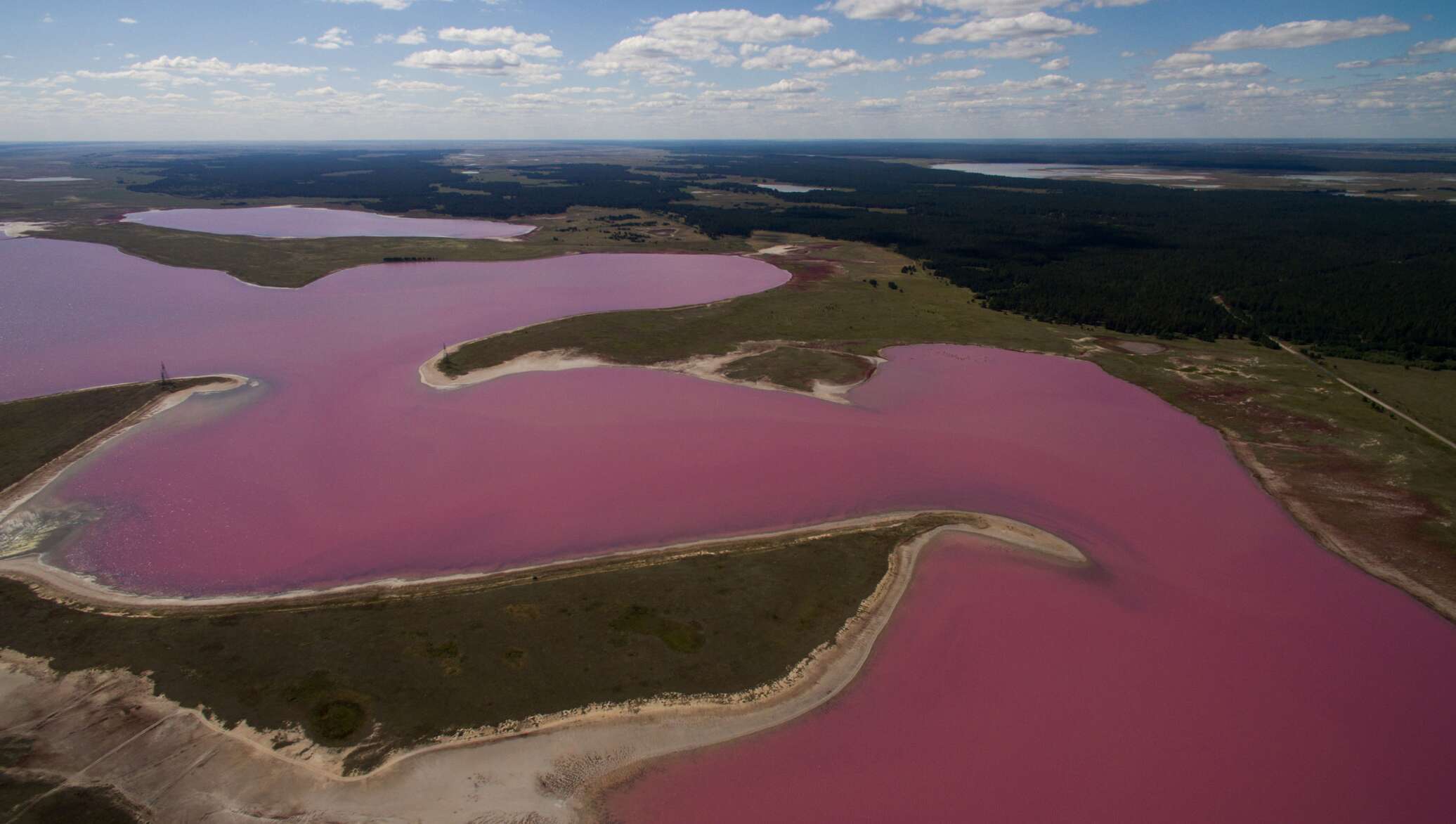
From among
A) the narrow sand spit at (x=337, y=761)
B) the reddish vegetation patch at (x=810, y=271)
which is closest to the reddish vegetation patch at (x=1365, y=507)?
the narrow sand spit at (x=337, y=761)

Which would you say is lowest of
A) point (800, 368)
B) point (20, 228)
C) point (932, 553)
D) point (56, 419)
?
point (932, 553)

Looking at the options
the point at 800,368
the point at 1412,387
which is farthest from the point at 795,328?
the point at 1412,387

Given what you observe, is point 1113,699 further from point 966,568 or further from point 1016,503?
point 1016,503

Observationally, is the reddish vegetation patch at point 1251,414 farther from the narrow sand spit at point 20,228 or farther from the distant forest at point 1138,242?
the narrow sand spit at point 20,228

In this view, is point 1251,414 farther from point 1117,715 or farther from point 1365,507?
point 1117,715

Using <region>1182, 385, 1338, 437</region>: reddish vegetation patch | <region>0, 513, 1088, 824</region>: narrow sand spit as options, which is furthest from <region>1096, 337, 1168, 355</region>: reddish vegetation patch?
<region>0, 513, 1088, 824</region>: narrow sand spit

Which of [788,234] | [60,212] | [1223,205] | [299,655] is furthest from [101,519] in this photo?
[1223,205]

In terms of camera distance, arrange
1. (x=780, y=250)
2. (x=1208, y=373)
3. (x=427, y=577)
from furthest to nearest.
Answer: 1. (x=780, y=250)
2. (x=1208, y=373)
3. (x=427, y=577)
